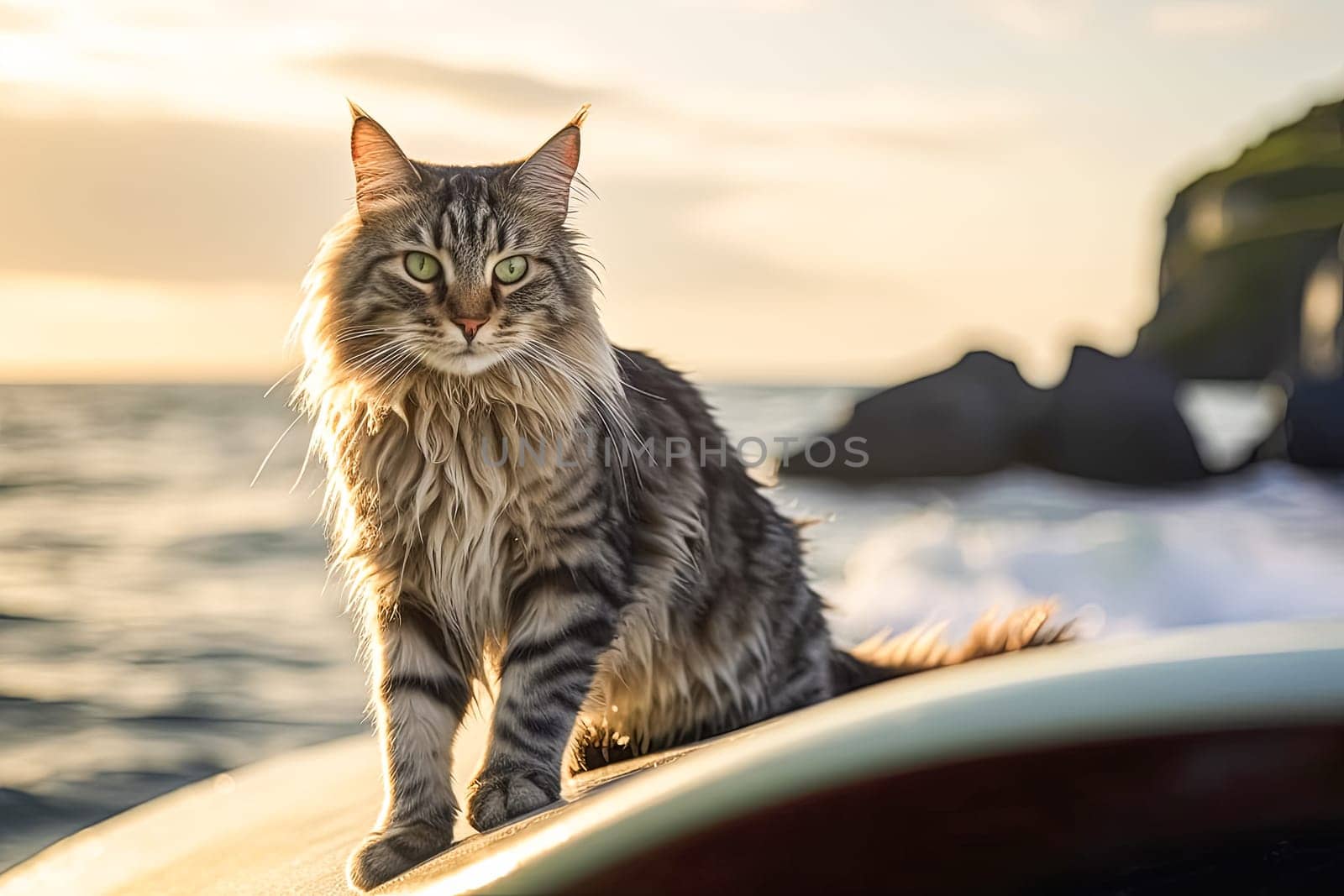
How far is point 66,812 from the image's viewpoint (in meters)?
4.05

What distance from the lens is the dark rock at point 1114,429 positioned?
1280 centimetres

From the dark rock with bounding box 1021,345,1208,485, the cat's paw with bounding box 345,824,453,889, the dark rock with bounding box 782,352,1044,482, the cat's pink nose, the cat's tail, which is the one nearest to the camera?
the cat's paw with bounding box 345,824,453,889

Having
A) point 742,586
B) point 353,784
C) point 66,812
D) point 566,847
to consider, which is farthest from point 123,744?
point 566,847

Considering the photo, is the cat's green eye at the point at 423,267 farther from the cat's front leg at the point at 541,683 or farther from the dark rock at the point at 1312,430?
the dark rock at the point at 1312,430

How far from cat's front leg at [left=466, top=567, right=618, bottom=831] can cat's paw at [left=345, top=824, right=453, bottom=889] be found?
0.08 m

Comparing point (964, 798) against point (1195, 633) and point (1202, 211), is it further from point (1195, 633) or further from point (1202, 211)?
point (1202, 211)

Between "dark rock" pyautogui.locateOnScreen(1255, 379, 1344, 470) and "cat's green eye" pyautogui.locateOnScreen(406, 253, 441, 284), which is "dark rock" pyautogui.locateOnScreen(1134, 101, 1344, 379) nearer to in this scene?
"dark rock" pyautogui.locateOnScreen(1255, 379, 1344, 470)

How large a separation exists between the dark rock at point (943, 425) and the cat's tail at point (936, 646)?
9.35 m

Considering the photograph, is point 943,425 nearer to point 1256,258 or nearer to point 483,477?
point 483,477

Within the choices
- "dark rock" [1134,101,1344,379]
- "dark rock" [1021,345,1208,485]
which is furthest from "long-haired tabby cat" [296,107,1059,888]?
"dark rock" [1134,101,1344,379]

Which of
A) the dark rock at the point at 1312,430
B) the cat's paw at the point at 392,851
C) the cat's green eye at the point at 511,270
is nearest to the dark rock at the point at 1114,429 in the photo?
the dark rock at the point at 1312,430

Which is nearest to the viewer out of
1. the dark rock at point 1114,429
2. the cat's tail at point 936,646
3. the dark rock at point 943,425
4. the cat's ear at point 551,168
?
the cat's ear at point 551,168

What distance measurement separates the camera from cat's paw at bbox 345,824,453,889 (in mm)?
1543

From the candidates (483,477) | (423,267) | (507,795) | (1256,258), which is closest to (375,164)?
(423,267)
